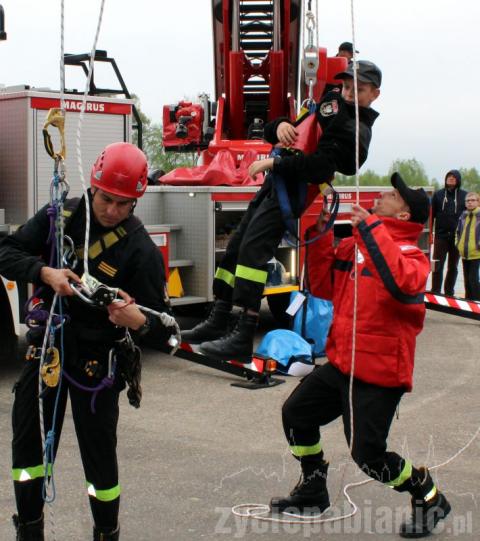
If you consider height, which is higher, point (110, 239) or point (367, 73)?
point (367, 73)

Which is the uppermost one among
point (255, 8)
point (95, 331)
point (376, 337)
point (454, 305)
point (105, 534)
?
point (255, 8)

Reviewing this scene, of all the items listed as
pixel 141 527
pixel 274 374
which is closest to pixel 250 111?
pixel 274 374

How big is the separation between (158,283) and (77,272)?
0.34 metres

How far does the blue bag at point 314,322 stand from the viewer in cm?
917

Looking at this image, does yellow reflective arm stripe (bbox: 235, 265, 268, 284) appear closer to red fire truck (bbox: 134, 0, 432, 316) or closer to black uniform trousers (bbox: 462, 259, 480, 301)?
red fire truck (bbox: 134, 0, 432, 316)

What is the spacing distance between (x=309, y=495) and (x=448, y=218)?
8.85 metres

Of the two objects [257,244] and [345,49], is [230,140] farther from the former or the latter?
[257,244]

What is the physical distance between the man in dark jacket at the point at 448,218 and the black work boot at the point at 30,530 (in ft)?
32.2

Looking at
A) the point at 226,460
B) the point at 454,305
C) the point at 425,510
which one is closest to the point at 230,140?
the point at 454,305

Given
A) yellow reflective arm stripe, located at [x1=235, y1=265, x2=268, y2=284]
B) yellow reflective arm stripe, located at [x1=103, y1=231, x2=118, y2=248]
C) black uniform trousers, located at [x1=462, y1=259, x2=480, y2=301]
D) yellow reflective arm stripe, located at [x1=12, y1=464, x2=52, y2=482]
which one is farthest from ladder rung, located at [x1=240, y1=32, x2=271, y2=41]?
yellow reflective arm stripe, located at [x1=12, y1=464, x2=52, y2=482]

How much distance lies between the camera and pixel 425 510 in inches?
177

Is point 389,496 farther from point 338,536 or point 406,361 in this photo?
point 406,361

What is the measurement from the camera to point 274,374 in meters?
8.32

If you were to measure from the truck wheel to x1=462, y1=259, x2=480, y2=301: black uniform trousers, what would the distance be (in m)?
3.10
